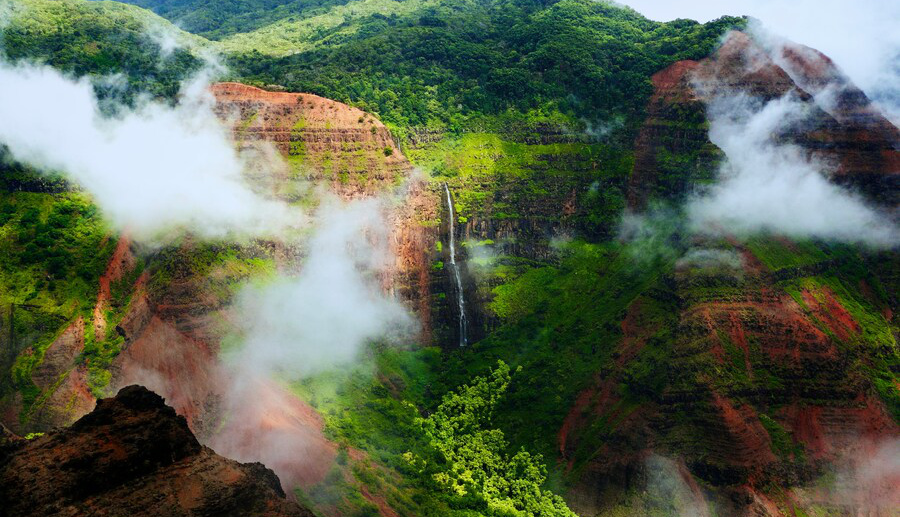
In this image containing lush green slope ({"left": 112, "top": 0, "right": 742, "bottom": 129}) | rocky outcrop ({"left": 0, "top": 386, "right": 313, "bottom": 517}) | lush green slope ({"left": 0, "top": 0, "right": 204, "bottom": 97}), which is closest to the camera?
rocky outcrop ({"left": 0, "top": 386, "right": 313, "bottom": 517})

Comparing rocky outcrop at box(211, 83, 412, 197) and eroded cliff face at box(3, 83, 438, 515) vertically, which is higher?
rocky outcrop at box(211, 83, 412, 197)

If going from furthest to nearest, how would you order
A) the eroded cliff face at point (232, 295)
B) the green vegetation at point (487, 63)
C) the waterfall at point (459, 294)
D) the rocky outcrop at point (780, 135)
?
the green vegetation at point (487, 63)
the waterfall at point (459, 294)
the rocky outcrop at point (780, 135)
the eroded cliff face at point (232, 295)

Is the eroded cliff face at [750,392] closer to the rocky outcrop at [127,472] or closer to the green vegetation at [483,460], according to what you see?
the green vegetation at [483,460]

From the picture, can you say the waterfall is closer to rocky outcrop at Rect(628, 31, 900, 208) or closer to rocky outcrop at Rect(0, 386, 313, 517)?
rocky outcrop at Rect(628, 31, 900, 208)

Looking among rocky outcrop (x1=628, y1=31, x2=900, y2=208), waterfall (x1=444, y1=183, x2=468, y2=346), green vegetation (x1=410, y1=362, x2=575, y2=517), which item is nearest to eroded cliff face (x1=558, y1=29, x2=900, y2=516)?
green vegetation (x1=410, y1=362, x2=575, y2=517)

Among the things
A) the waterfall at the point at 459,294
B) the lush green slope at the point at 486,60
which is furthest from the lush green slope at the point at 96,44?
the waterfall at the point at 459,294

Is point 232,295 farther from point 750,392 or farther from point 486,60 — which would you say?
point 486,60

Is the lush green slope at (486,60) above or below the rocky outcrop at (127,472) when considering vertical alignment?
above

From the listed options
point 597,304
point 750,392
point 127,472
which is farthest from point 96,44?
point 750,392
